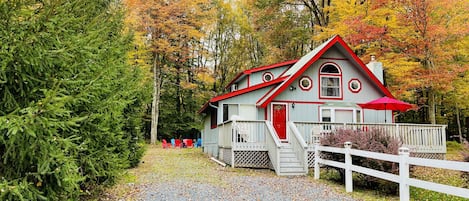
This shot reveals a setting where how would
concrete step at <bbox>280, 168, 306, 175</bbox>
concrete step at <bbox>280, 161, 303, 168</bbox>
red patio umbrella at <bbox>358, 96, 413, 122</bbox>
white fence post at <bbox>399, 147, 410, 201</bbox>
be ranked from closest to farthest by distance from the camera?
1. white fence post at <bbox>399, 147, 410, 201</bbox>
2. concrete step at <bbox>280, 168, 306, 175</bbox>
3. concrete step at <bbox>280, 161, 303, 168</bbox>
4. red patio umbrella at <bbox>358, 96, 413, 122</bbox>

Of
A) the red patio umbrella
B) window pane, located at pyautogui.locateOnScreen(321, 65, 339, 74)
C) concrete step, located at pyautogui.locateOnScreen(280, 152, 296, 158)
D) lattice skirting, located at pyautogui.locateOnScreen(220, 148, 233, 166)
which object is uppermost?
window pane, located at pyautogui.locateOnScreen(321, 65, 339, 74)

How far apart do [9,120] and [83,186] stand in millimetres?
3991

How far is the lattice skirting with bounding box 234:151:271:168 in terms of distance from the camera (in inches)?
480

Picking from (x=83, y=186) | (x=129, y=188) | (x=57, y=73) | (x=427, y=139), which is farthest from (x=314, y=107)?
(x=57, y=73)

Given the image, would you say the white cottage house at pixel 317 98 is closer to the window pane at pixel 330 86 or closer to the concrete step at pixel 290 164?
the window pane at pixel 330 86

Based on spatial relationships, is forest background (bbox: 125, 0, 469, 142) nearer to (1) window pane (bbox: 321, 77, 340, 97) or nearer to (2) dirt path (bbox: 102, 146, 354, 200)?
(1) window pane (bbox: 321, 77, 340, 97)

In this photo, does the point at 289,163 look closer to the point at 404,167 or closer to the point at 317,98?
the point at 404,167

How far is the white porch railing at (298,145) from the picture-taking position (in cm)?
1059

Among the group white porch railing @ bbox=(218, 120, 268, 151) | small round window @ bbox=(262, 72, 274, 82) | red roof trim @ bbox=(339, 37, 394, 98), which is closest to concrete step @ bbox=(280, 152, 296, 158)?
white porch railing @ bbox=(218, 120, 268, 151)

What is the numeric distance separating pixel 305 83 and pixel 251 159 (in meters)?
4.72

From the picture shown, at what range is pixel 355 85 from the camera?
612 inches

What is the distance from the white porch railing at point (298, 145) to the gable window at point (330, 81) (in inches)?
165

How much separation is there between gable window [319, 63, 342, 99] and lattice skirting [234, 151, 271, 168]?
472 cm

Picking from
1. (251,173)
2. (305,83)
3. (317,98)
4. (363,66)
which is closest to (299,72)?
(305,83)
